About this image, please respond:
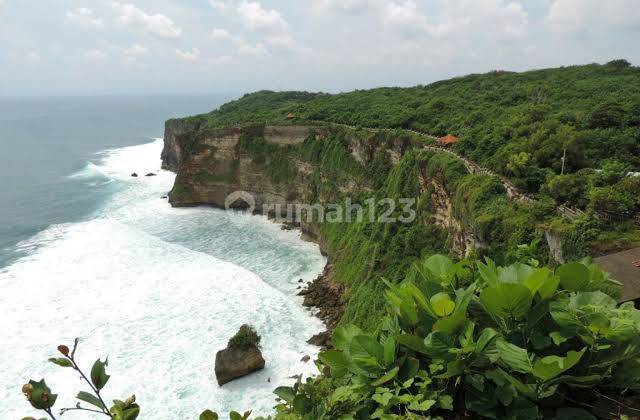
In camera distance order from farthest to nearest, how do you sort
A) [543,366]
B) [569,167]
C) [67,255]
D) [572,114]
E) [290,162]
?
[290,162], [67,255], [572,114], [569,167], [543,366]

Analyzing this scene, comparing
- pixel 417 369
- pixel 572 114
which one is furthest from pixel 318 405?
pixel 572 114

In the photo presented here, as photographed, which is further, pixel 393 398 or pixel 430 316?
pixel 430 316

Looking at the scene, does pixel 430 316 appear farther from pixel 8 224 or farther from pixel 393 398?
pixel 8 224

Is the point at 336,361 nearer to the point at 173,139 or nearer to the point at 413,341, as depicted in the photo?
the point at 413,341

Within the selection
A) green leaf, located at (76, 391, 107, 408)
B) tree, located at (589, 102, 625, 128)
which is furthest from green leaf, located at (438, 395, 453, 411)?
tree, located at (589, 102, 625, 128)

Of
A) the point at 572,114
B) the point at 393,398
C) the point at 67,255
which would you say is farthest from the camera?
the point at 67,255

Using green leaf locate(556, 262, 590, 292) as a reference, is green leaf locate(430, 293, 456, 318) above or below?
below

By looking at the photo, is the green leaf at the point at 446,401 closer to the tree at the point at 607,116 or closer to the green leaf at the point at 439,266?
the green leaf at the point at 439,266

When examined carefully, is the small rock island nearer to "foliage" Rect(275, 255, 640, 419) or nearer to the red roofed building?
"foliage" Rect(275, 255, 640, 419)

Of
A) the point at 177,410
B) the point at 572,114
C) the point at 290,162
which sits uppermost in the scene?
the point at 572,114
